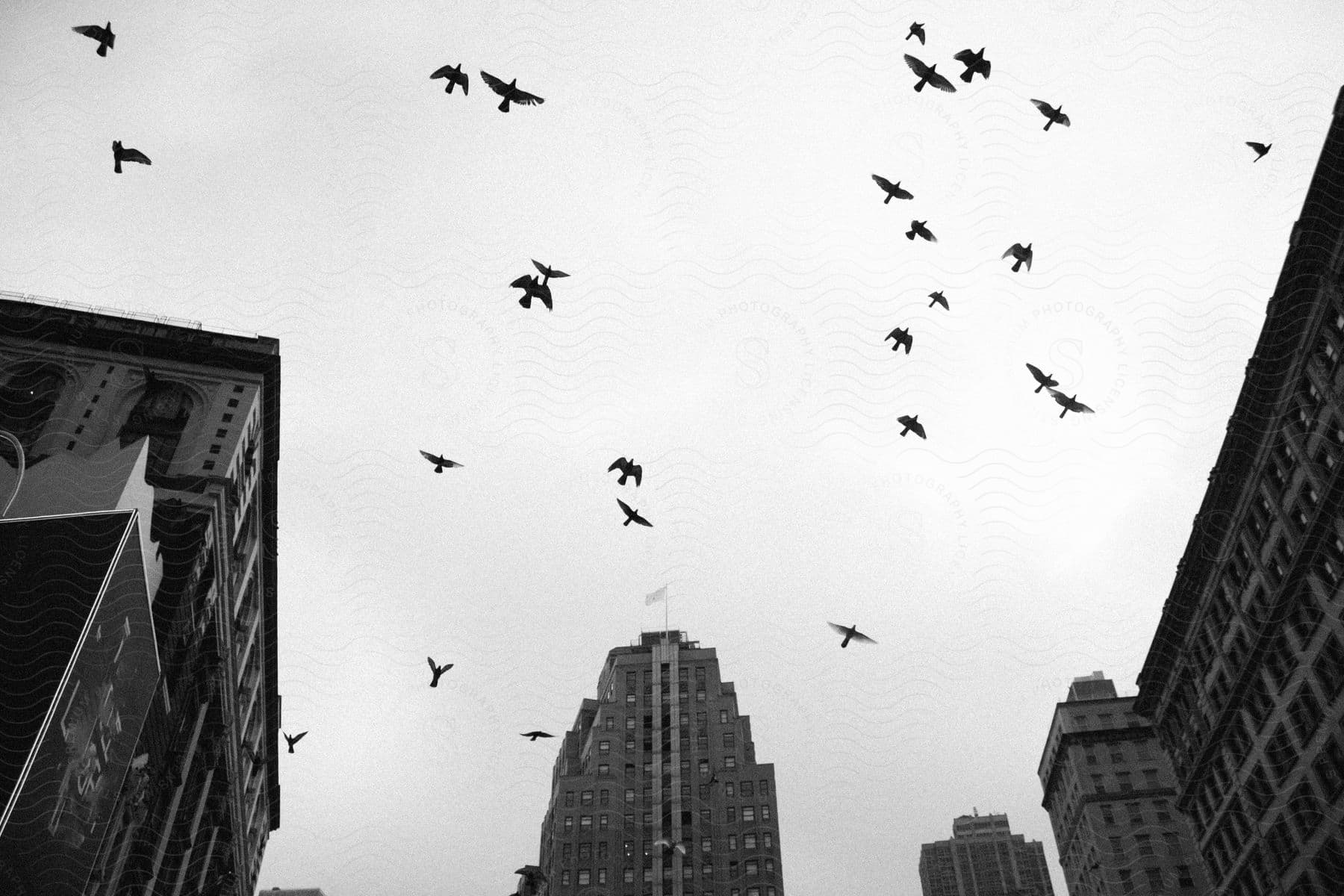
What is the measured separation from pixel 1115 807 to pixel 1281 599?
61.4 meters

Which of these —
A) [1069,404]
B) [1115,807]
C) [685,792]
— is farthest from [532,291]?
[1115,807]

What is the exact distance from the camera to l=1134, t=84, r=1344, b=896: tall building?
46656 millimetres

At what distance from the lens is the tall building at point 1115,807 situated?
3812 inches

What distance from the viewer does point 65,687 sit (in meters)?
34.3

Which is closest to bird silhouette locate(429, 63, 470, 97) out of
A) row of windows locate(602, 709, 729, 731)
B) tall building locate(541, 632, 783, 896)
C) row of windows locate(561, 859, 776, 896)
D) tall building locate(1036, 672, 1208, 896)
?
tall building locate(541, 632, 783, 896)

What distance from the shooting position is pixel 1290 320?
50.0 meters

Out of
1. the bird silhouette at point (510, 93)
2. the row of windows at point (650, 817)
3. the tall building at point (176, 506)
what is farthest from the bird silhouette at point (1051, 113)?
the row of windows at point (650, 817)

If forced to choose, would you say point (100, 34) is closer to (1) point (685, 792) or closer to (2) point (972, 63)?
(2) point (972, 63)

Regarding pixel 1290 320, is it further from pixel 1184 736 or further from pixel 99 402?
pixel 99 402

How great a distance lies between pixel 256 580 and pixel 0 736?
49.9 meters

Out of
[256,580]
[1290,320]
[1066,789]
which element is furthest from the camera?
[1066,789]

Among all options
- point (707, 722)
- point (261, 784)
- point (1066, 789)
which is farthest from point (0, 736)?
point (1066, 789)

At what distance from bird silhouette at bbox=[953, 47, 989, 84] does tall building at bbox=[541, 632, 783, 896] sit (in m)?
69.6

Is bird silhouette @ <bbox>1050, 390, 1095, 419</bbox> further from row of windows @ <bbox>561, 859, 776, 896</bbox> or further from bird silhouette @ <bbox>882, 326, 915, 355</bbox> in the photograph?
row of windows @ <bbox>561, 859, 776, 896</bbox>
